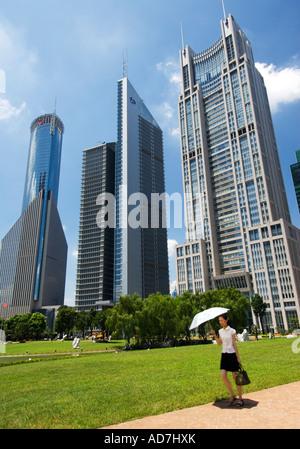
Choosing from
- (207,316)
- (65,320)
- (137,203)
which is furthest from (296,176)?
(207,316)

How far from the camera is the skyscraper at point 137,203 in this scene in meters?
143

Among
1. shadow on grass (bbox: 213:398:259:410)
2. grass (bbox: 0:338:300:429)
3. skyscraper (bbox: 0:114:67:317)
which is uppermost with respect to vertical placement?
skyscraper (bbox: 0:114:67:317)

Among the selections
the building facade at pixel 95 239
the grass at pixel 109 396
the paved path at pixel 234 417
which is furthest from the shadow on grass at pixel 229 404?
the building facade at pixel 95 239

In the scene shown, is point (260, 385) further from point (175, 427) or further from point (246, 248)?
point (246, 248)

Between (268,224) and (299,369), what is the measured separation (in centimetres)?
10482

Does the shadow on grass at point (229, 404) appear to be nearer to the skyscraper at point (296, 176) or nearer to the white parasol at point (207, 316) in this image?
the white parasol at point (207, 316)

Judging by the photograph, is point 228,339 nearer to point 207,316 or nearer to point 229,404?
point 207,316

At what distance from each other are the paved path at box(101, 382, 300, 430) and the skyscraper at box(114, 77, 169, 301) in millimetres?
131330

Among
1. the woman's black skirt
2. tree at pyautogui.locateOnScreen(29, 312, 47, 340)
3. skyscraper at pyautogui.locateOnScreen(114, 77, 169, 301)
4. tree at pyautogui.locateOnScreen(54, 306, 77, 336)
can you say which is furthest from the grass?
skyscraper at pyautogui.locateOnScreen(114, 77, 169, 301)

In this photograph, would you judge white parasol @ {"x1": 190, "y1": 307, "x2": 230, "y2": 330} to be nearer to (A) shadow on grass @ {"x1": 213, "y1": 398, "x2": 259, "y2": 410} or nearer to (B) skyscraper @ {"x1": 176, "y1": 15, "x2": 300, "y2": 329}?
(A) shadow on grass @ {"x1": 213, "y1": 398, "x2": 259, "y2": 410}

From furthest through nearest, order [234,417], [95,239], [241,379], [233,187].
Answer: [95,239], [233,187], [241,379], [234,417]

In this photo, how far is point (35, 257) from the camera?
179 meters

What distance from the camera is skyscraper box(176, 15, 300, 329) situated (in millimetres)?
106312

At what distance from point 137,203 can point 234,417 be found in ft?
479
